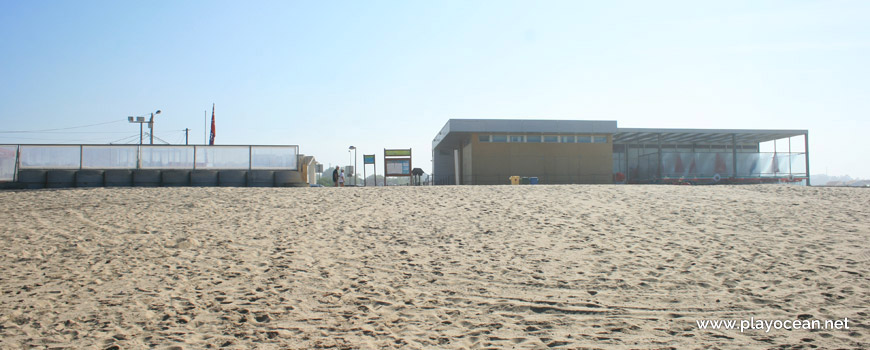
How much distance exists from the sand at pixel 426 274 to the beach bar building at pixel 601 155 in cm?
1795

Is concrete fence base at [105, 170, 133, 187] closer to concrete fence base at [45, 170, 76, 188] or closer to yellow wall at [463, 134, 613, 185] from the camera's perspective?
concrete fence base at [45, 170, 76, 188]

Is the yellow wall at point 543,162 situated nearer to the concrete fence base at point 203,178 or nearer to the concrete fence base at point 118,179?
the concrete fence base at point 203,178

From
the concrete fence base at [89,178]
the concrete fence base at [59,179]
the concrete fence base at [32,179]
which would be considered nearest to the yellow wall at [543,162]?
the concrete fence base at [89,178]

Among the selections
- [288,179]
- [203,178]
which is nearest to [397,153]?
[288,179]

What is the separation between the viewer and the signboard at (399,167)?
2995 cm

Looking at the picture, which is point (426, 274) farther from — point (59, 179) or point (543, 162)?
point (543, 162)

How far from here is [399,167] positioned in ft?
99.0

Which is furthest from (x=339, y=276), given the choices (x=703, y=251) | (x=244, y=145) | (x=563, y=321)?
(x=244, y=145)

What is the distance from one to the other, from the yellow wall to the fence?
14001 mm

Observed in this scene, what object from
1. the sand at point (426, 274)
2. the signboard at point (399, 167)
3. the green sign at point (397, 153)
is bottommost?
the sand at point (426, 274)

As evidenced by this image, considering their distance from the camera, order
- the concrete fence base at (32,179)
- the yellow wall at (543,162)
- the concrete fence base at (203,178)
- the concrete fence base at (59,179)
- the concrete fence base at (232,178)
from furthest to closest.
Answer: the yellow wall at (543,162)
the concrete fence base at (232,178)
the concrete fence base at (203,178)
the concrete fence base at (59,179)
the concrete fence base at (32,179)

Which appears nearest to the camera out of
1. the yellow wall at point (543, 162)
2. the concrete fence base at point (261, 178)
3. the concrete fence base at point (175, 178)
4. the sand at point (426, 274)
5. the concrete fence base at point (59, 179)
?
the sand at point (426, 274)

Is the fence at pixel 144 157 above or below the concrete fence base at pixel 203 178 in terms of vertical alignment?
above

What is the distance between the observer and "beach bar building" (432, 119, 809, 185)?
3272cm
